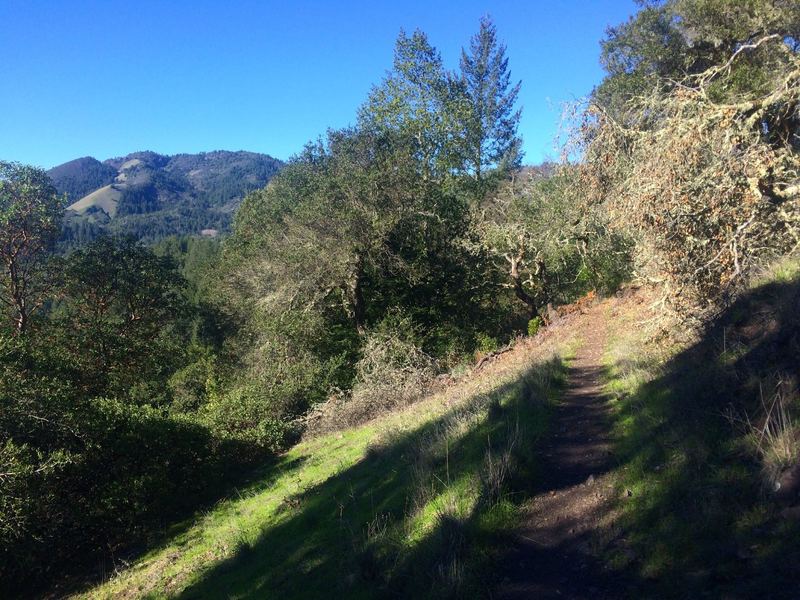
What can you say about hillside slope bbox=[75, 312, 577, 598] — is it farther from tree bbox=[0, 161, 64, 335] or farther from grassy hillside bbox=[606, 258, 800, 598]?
tree bbox=[0, 161, 64, 335]

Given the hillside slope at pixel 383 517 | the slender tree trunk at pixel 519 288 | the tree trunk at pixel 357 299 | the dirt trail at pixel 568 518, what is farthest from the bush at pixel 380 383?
the dirt trail at pixel 568 518

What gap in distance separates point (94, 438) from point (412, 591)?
29.7 ft

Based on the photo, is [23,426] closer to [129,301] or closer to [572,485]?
[572,485]

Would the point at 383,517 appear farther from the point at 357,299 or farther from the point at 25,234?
the point at 25,234

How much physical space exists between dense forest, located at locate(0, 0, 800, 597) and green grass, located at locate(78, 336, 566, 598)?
1.50ft

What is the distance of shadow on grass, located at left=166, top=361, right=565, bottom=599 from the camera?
4172 mm

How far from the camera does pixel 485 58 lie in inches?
1359

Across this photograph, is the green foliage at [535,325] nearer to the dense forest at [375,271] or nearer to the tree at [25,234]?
the dense forest at [375,271]

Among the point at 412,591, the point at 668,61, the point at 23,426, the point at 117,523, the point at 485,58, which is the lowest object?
the point at 117,523

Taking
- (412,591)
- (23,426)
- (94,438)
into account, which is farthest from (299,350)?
(412,591)

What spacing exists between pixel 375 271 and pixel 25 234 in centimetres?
1272

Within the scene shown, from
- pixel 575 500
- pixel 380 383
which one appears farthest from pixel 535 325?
pixel 575 500

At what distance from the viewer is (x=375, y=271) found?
67.6ft

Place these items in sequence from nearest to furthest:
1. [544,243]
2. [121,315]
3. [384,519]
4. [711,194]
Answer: [384,519]
[711,194]
[544,243]
[121,315]
